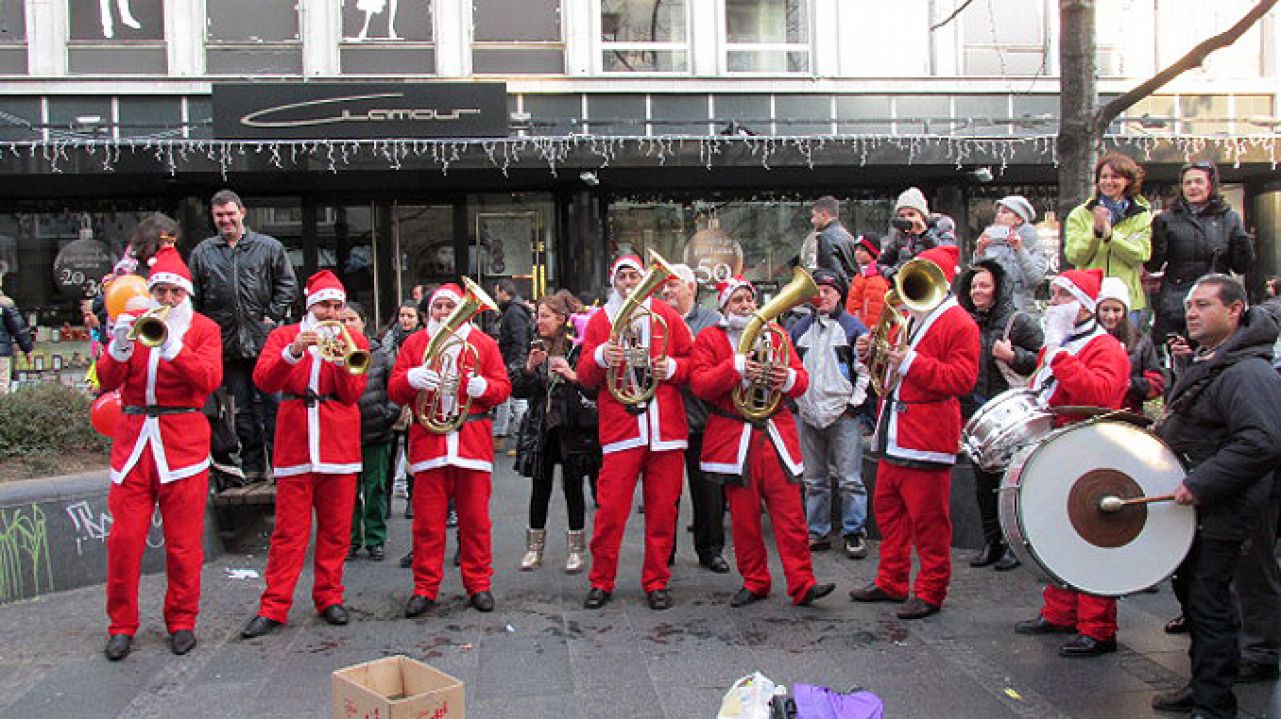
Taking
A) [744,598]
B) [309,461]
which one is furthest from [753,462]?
[309,461]

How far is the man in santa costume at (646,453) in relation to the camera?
596 centimetres

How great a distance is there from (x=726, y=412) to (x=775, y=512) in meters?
0.64

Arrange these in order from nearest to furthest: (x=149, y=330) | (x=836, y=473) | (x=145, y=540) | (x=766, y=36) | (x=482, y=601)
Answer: (x=149, y=330) → (x=145, y=540) → (x=482, y=601) → (x=836, y=473) → (x=766, y=36)

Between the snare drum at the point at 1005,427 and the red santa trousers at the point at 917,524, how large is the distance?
0.35m

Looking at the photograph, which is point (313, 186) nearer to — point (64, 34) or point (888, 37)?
point (64, 34)

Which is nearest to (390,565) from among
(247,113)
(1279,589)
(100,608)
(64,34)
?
(100,608)

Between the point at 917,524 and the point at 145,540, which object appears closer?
the point at 145,540

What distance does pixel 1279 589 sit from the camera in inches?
186

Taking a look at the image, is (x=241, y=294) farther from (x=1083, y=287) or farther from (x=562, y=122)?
(x=562, y=122)

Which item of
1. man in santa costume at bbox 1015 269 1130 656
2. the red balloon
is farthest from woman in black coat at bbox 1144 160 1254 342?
the red balloon

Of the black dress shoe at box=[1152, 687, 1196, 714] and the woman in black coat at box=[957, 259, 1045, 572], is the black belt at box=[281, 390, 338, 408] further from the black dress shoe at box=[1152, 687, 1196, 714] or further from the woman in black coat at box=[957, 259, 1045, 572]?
the black dress shoe at box=[1152, 687, 1196, 714]

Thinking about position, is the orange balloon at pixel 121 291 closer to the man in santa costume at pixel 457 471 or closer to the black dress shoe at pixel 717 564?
the man in santa costume at pixel 457 471

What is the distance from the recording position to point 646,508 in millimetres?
6078

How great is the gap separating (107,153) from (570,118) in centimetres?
579
